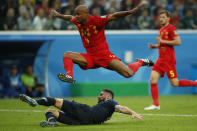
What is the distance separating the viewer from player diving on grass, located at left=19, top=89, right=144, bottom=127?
888 centimetres

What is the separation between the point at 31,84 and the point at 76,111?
10004mm

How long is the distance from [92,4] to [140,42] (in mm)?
2433

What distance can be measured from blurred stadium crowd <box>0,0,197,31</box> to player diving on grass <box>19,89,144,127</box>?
9602mm

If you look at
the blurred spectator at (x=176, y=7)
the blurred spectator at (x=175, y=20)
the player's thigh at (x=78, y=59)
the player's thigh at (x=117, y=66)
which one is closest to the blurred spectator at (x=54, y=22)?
the blurred spectator at (x=175, y=20)

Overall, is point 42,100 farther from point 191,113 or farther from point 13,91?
point 13,91

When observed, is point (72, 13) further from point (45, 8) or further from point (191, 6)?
point (191, 6)

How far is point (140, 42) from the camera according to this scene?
19406 millimetres

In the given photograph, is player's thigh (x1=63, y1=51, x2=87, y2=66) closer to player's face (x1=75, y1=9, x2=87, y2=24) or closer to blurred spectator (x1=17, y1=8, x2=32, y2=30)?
player's face (x1=75, y1=9, x2=87, y2=24)

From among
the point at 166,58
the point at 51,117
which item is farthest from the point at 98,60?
the point at 166,58

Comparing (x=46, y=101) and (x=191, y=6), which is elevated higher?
(x=191, y=6)

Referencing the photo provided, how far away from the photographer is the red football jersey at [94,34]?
10.4 meters

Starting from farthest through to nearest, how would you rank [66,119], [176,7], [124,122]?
1. [176,7]
2. [124,122]
3. [66,119]

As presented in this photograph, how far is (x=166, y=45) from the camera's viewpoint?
12.7 m

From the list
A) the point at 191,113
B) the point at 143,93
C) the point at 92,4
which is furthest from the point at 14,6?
the point at 191,113
